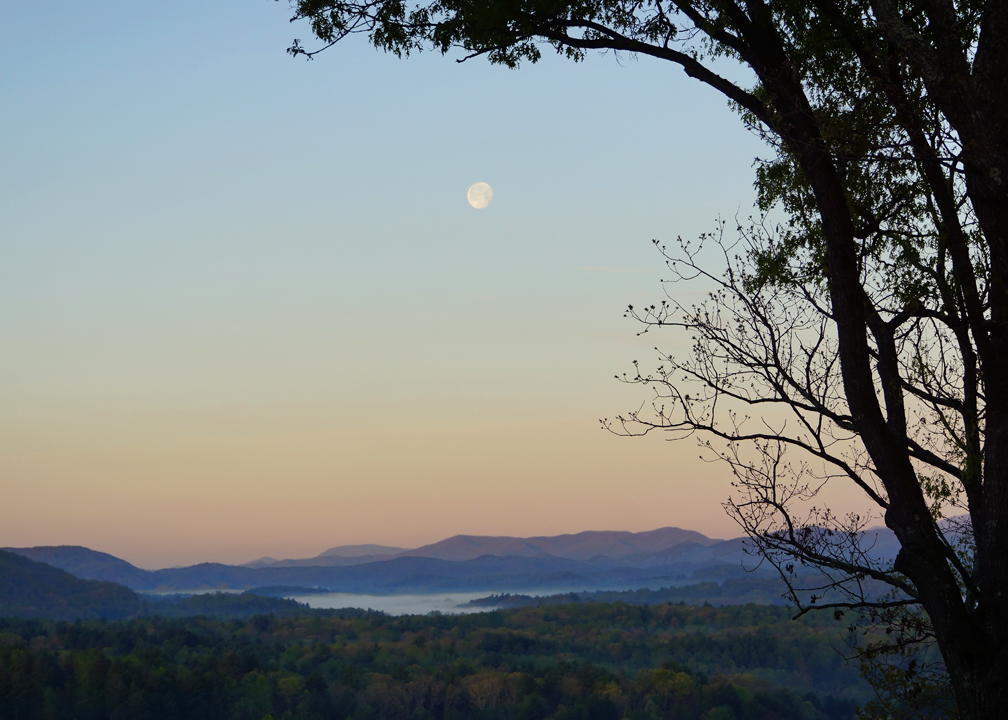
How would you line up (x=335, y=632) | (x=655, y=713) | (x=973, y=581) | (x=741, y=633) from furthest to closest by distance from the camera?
1. (x=335, y=632)
2. (x=741, y=633)
3. (x=655, y=713)
4. (x=973, y=581)

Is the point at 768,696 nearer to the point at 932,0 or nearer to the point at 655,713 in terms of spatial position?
the point at 655,713

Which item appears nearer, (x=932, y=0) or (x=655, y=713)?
(x=932, y=0)

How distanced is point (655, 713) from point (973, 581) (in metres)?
97.6

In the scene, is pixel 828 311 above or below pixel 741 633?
above

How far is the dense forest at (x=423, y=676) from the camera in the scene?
320 feet

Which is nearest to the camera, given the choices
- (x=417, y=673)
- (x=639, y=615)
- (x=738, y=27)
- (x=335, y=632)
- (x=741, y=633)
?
(x=738, y=27)

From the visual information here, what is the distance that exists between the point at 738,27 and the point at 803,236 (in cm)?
245

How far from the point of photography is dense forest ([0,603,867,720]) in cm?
9750

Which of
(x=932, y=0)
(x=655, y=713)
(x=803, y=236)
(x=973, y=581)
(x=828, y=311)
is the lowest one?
(x=655, y=713)

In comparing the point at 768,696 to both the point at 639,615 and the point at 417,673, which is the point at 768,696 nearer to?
the point at 417,673

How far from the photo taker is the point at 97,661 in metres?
100

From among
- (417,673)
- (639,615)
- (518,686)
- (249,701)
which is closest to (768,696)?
(518,686)

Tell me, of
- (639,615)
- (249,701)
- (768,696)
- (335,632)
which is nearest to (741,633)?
(639,615)

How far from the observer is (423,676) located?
106875 millimetres
